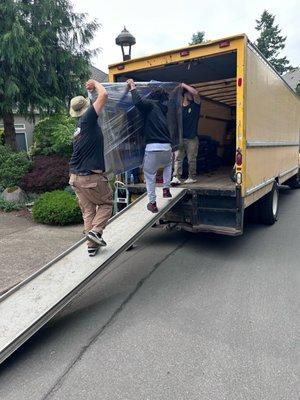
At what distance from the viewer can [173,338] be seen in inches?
133

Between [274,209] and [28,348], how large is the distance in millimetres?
5905

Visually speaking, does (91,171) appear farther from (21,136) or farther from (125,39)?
(21,136)

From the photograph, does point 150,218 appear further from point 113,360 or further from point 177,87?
point 177,87

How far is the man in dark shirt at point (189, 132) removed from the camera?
21.0 feet

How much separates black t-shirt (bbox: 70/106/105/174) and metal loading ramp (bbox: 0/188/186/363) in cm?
97

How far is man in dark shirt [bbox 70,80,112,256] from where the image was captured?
13.4 ft

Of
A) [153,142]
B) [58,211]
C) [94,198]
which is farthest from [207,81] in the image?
[94,198]

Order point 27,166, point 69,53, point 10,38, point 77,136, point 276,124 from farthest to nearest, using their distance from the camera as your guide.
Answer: point 69,53 < point 27,166 < point 10,38 < point 276,124 < point 77,136

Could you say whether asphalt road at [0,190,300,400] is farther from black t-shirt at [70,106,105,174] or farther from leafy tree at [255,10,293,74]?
leafy tree at [255,10,293,74]

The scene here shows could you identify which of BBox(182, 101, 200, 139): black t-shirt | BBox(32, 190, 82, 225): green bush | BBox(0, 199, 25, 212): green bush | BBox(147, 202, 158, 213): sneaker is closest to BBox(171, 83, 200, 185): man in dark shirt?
BBox(182, 101, 200, 139): black t-shirt

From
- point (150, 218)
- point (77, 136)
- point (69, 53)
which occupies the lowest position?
point (150, 218)

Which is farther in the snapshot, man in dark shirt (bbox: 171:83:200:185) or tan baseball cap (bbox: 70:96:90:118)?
man in dark shirt (bbox: 171:83:200:185)

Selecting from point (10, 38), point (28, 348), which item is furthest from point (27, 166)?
point (28, 348)

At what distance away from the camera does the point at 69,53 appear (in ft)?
34.8
